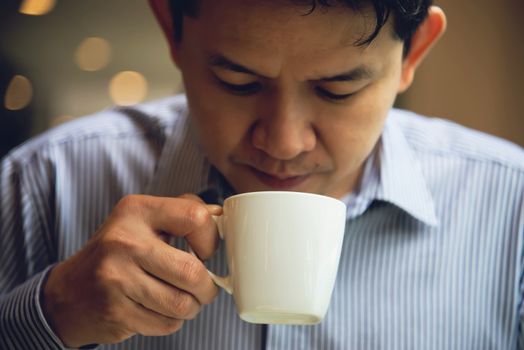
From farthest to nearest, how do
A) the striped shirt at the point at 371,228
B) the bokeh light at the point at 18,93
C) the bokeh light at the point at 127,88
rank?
→ 1. the bokeh light at the point at 127,88
2. the bokeh light at the point at 18,93
3. the striped shirt at the point at 371,228

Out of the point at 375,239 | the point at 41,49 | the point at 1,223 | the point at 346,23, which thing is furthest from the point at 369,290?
the point at 41,49

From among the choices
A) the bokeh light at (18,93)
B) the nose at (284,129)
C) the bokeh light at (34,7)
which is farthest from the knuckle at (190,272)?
the bokeh light at (34,7)

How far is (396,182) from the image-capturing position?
3.76 ft

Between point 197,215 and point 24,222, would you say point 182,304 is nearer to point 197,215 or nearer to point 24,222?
point 197,215

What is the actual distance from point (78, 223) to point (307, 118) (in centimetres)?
47

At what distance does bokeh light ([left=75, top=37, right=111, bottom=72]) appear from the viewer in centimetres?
234

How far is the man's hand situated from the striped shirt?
0.73ft

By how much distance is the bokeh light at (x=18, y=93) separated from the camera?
2.24 m

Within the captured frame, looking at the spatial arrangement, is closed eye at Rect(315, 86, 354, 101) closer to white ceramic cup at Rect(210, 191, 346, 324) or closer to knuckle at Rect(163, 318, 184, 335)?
white ceramic cup at Rect(210, 191, 346, 324)

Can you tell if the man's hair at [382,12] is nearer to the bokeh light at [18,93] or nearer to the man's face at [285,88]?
the man's face at [285,88]

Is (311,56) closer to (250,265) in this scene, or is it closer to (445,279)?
(250,265)

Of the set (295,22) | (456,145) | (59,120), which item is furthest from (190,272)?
(59,120)

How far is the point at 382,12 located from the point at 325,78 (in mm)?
110

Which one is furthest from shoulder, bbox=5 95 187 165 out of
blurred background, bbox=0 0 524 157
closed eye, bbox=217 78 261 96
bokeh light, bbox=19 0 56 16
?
bokeh light, bbox=19 0 56 16
